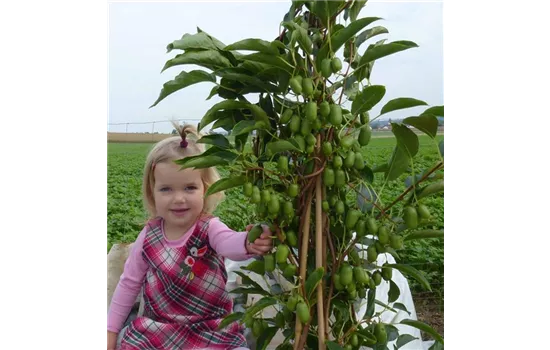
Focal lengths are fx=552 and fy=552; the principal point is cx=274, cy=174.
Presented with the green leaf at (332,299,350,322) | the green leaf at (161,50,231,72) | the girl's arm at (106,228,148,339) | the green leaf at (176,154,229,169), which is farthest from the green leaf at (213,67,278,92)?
the girl's arm at (106,228,148,339)

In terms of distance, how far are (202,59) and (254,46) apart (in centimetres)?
8

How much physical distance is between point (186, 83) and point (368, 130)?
273mm

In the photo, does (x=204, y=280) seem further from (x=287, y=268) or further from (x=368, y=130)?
(x=368, y=130)

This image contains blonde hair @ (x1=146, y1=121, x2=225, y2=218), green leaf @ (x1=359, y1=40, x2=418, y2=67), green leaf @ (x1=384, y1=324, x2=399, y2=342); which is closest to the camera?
green leaf @ (x1=359, y1=40, x2=418, y2=67)

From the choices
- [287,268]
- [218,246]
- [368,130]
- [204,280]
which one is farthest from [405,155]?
[204,280]

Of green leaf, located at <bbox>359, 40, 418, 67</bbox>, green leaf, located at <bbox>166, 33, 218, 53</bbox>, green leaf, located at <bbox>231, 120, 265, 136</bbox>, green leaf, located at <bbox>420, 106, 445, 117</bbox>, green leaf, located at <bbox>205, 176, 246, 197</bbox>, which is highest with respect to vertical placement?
green leaf, located at <bbox>166, 33, 218, 53</bbox>

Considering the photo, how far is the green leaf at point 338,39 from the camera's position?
29.0 inches

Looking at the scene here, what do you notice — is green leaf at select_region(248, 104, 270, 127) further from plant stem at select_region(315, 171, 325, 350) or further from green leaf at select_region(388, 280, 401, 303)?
green leaf at select_region(388, 280, 401, 303)

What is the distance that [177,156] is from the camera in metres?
1.22

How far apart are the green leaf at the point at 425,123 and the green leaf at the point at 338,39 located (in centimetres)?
14

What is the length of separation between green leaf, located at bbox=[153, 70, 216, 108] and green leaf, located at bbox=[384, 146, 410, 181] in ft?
1.03

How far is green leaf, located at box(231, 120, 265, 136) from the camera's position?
29.9 inches

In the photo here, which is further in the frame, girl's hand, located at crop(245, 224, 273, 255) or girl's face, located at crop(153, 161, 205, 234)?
girl's face, located at crop(153, 161, 205, 234)

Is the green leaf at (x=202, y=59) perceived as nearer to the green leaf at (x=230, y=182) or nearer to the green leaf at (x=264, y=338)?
the green leaf at (x=230, y=182)
